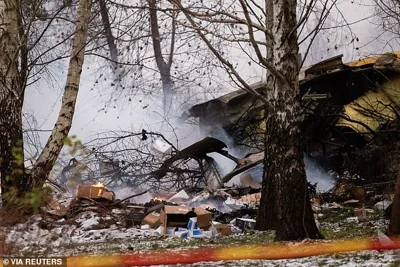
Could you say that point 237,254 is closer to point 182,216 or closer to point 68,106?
point 182,216

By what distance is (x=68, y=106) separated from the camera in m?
6.31

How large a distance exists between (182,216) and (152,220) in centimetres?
53

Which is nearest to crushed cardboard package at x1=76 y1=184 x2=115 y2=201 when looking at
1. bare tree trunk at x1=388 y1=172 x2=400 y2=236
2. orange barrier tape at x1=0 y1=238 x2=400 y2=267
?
orange barrier tape at x1=0 y1=238 x2=400 y2=267

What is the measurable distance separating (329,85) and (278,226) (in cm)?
594

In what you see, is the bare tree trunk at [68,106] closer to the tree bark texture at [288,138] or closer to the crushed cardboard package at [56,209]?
the crushed cardboard package at [56,209]

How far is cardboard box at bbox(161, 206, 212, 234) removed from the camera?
585 cm

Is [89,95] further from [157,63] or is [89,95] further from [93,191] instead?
[93,191]

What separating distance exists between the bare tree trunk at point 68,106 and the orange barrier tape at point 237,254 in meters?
2.34

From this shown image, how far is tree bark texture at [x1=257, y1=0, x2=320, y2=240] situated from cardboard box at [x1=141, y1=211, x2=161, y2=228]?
1992 mm

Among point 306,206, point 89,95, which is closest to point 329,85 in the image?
point 306,206

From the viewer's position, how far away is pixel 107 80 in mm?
14102

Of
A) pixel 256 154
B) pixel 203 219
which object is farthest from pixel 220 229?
pixel 256 154

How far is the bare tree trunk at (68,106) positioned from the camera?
6.17 meters

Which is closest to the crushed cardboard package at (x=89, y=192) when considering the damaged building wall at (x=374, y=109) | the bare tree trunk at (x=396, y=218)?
the bare tree trunk at (x=396, y=218)
